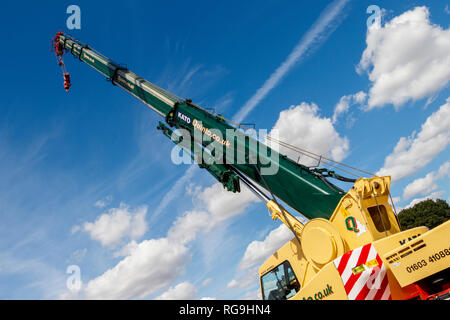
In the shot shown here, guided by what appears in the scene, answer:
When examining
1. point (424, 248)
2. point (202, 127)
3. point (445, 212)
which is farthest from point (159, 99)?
point (445, 212)

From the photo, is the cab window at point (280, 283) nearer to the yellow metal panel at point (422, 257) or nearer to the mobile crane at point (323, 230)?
the mobile crane at point (323, 230)

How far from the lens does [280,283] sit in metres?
8.27

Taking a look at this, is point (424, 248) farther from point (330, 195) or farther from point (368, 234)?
point (330, 195)

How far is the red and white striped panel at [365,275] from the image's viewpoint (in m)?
5.81

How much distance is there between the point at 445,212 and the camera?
41531 mm

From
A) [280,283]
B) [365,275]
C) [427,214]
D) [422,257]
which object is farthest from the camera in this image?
[427,214]

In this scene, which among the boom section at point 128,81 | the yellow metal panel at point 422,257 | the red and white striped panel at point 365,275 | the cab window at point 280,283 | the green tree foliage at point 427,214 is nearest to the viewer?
the yellow metal panel at point 422,257

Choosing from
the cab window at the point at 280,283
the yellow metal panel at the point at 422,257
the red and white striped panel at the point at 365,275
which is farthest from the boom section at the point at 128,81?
the yellow metal panel at the point at 422,257

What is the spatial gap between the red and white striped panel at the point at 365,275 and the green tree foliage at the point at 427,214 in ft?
138

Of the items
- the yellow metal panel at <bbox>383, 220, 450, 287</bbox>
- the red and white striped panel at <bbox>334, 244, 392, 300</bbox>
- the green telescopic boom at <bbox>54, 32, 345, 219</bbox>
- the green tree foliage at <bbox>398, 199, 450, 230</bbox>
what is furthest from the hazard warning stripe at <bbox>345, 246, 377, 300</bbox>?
the green tree foliage at <bbox>398, 199, 450, 230</bbox>

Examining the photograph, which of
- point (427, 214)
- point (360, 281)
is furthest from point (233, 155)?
point (427, 214)

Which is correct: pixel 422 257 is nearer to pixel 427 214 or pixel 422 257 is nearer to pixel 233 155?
pixel 233 155

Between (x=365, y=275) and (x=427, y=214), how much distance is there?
43.7 metres
